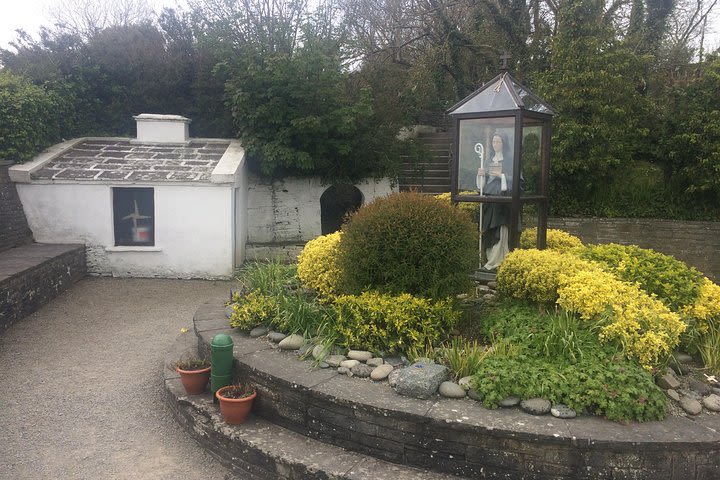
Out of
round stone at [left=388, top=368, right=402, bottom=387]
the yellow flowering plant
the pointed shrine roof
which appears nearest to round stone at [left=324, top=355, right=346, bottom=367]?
round stone at [left=388, top=368, right=402, bottom=387]

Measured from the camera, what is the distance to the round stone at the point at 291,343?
15.7 ft

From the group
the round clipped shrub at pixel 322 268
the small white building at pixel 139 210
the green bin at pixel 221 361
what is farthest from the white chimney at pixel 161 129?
the green bin at pixel 221 361

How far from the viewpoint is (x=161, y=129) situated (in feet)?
37.5

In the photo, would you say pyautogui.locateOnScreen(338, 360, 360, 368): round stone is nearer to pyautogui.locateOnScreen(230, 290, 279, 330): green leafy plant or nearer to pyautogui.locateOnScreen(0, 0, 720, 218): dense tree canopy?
pyautogui.locateOnScreen(230, 290, 279, 330): green leafy plant

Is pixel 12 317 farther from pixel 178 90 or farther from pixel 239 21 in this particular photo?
pixel 239 21

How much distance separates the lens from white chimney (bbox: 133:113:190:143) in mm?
11391

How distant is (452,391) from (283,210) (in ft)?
29.4

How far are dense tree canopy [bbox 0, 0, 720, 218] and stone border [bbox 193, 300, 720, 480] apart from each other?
26.2ft

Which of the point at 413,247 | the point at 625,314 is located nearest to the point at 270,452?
the point at 413,247

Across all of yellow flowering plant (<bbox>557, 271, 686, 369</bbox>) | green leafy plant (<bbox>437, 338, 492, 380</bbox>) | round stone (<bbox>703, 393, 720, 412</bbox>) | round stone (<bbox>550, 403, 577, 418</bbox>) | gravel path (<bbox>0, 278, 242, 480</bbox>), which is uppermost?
yellow flowering plant (<bbox>557, 271, 686, 369</bbox>)

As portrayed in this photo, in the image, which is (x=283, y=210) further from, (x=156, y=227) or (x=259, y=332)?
(x=259, y=332)

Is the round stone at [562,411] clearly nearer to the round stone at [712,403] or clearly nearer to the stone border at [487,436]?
the stone border at [487,436]

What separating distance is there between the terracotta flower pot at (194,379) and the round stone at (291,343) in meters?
0.71

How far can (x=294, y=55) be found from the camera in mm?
11523
